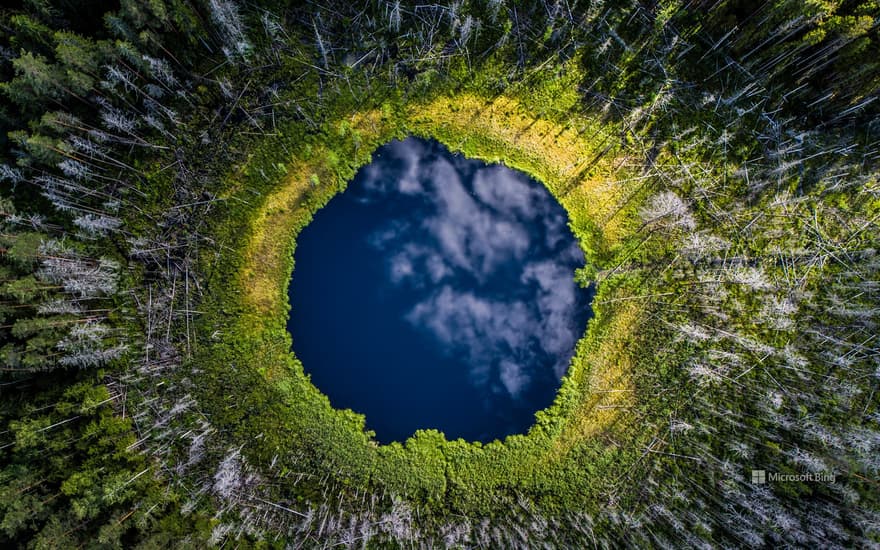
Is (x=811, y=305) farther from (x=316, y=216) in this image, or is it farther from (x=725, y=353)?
(x=316, y=216)

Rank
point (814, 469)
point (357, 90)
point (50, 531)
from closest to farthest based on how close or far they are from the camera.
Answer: point (50, 531)
point (814, 469)
point (357, 90)

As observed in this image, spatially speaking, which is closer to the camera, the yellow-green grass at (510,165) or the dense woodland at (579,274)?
the dense woodland at (579,274)

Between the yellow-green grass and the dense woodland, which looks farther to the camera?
the yellow-green grass

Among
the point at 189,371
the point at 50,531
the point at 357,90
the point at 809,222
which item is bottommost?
the point at 50,531

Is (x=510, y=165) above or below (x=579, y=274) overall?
above

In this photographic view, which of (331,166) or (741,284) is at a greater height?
(741,284)

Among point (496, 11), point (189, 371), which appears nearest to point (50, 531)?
point (189, 371)

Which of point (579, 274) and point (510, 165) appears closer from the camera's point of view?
point (579, 274)

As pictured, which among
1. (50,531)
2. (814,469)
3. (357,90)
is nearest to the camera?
(50,531)
